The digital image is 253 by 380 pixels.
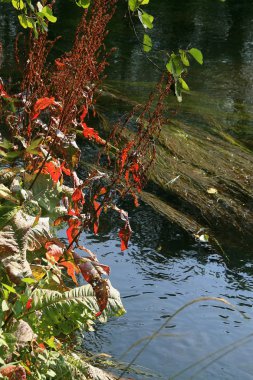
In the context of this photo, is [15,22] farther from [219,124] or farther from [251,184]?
[251,184]

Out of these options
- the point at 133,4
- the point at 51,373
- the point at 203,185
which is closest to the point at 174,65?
the point at 133,4

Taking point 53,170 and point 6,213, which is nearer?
point 6,213

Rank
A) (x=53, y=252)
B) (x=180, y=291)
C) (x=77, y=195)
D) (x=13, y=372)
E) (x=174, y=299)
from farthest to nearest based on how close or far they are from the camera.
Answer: (x=180, y=291), (x=174, y=299), (x=77, y=195), (x=53, y=252), (x=13, y=372)

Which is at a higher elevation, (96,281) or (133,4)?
(133,4)

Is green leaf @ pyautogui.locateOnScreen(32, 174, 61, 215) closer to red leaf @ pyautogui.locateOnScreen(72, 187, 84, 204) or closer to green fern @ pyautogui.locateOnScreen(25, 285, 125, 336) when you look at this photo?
red leaf @ pyautogui.locateOnScreen(72, 187, 84, 204)

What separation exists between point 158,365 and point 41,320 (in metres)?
1.07

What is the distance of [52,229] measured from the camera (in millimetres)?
3803

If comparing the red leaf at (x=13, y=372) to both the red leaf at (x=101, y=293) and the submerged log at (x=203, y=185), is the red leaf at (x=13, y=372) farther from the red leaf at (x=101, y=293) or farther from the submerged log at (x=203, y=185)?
the submerged log at (x=203, y=185)

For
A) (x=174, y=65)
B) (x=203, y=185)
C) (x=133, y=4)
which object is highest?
(x=133, y=4)

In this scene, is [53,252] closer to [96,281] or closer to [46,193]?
[96,281]

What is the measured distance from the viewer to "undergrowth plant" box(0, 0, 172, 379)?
8.97 ft

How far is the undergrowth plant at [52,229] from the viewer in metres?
2.73

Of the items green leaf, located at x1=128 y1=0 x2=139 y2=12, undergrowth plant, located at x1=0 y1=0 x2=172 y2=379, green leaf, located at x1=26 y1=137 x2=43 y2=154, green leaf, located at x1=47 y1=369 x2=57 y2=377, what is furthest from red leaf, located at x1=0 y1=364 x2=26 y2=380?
green leaf, located at x1=128 y1=0 x2=139 y2=12

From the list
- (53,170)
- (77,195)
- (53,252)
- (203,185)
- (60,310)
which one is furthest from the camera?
(203,185)
